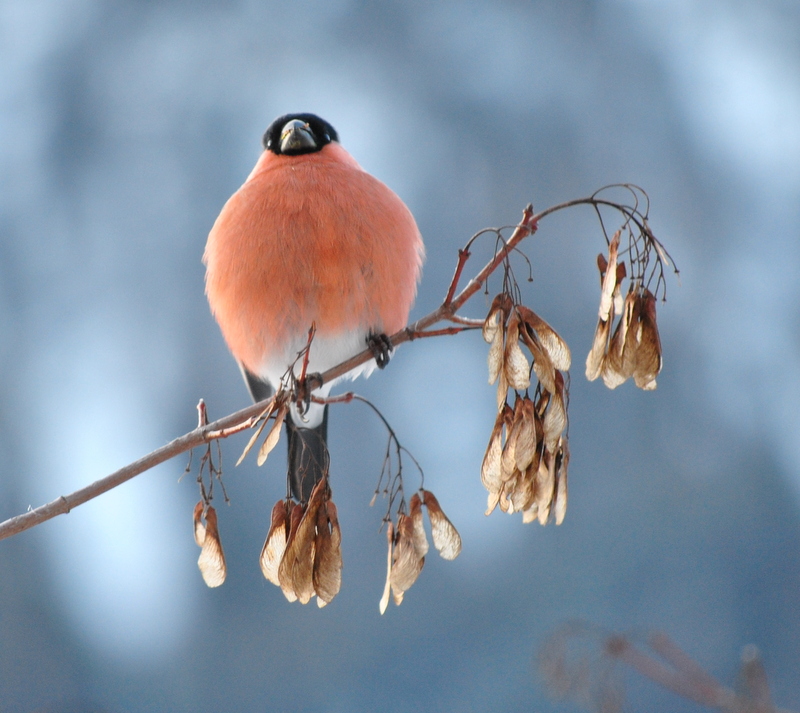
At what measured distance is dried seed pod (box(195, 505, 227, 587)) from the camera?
2.01ft

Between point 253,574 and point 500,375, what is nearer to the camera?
point 500,375

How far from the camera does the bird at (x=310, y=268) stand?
36.1 inches

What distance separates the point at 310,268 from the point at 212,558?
0.40 metres

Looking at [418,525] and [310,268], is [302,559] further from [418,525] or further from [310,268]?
[310,268]

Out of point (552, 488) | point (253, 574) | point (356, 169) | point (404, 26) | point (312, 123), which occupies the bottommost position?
point (253, 574)

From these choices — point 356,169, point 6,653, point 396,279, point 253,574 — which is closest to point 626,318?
point 396,279

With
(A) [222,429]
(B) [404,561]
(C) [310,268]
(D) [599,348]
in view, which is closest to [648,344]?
(D) [599,348]

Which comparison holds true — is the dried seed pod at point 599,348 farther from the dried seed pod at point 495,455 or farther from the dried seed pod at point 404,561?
the dried seed pod at point 404,561

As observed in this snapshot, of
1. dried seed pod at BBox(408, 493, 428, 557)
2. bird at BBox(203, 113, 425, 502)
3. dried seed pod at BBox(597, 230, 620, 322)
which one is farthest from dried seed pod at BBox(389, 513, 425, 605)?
bird at BBox(203, 113, 425, 502)

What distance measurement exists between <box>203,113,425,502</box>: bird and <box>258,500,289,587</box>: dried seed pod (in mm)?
323

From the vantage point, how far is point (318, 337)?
3.22ft

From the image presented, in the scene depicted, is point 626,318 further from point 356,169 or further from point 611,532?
point 611,532

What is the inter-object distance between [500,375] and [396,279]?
17.2 inches

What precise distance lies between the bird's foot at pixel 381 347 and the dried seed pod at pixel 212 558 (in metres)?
0.34
